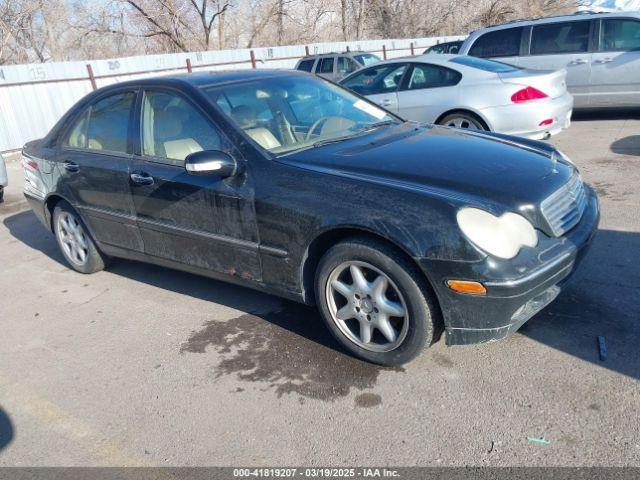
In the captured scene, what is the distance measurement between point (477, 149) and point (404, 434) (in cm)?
183

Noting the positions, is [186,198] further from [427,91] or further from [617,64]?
[617,64]

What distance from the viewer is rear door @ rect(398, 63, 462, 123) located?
24.7 ft

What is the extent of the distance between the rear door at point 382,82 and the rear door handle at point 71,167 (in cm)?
440

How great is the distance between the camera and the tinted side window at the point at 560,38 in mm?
9203

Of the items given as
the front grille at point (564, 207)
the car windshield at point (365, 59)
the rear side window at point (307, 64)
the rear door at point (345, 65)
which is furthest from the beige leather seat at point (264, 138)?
the rear side window at point (307, 64)

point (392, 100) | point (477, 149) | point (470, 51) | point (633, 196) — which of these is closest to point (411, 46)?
point (470, 51)

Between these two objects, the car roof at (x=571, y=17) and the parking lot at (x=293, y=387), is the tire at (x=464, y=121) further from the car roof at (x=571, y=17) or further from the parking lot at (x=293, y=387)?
the car roof at (x=571, y=17)

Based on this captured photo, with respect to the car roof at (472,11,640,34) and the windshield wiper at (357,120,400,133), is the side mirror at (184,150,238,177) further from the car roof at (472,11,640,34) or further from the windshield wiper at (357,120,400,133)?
the car roof at (472,11,640,34)

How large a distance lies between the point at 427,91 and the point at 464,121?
692 millimetres

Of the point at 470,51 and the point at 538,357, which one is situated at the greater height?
the point at 470,51

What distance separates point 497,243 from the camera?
273 cm

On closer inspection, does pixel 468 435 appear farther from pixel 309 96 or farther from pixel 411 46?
pixel 411 46

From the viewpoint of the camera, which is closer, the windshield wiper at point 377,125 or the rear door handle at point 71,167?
the windshield wiper at point 377,125

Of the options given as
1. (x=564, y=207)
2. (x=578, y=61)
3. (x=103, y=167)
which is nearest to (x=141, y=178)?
(x=103, y=167)
